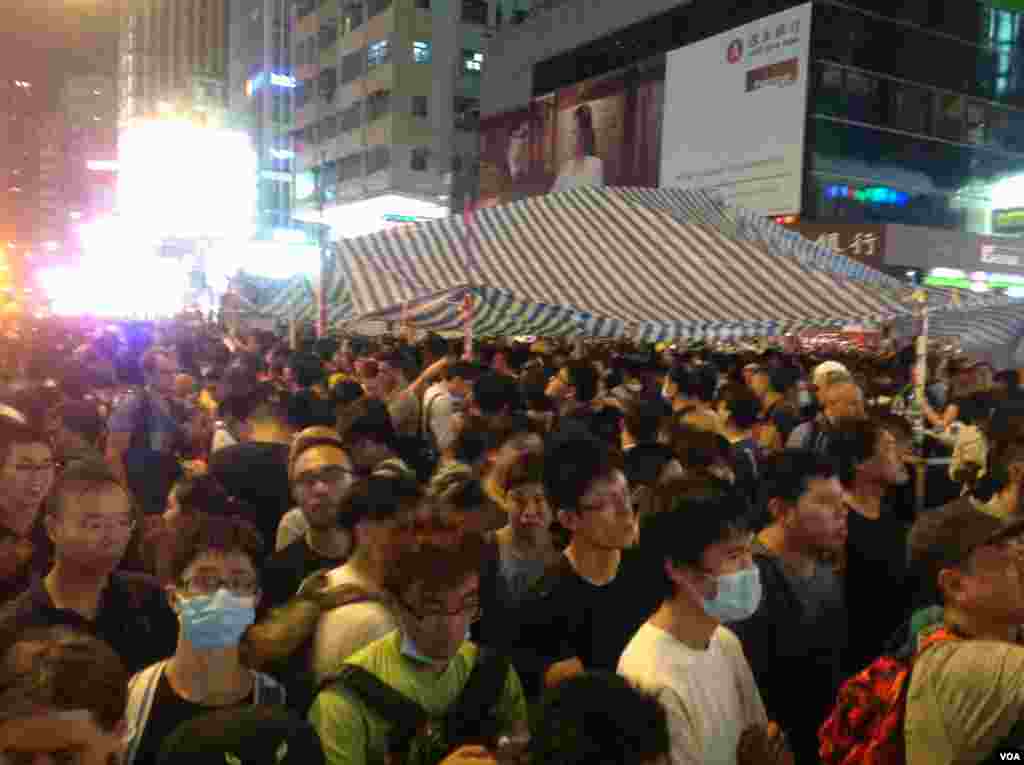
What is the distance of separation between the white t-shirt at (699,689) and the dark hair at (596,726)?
1.96 feet

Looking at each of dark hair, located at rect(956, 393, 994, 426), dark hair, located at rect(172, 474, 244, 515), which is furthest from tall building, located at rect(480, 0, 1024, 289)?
dark hair, located at rect(172, 474, 244, 515)

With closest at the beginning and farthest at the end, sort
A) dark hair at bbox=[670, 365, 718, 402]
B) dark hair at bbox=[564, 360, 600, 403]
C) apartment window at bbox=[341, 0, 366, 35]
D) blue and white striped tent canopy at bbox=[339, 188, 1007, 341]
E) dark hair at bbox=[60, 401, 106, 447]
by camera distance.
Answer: dark hair at bbox=[60, 401, 106, 447] < blue and white striped tent canopy at bbox=[339, 188, 1007, 341] < dark hair at bbox=[670, 365, 718, 402] < dark hair at bbox=[564, 360, 600, 403] < apartment window at bbox=[341, 0, 366, 35]

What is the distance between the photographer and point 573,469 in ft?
11.9

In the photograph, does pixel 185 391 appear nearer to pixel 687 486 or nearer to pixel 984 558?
pixel 687 486

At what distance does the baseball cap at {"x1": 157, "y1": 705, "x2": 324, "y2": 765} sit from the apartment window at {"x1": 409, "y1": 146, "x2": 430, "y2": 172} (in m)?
52.8

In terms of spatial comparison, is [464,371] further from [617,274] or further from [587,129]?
[587,129]

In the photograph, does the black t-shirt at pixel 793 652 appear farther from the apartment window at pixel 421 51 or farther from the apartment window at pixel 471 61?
the apartment window at pixel 471 61

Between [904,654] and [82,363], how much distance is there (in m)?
8.25

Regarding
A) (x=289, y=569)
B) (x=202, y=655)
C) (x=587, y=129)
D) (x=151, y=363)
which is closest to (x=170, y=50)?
(x=587, y=129)

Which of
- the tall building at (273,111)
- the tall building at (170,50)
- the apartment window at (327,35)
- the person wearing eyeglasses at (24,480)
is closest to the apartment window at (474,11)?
the apartment window at (327,35)

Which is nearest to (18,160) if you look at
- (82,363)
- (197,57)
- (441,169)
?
(197,57)

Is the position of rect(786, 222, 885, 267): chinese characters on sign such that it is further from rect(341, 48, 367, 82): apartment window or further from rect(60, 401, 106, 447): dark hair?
rect(341, 48, 367, 82): apartment window

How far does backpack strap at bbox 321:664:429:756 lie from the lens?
2.37 meters

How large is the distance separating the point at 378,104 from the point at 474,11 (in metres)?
7.88
